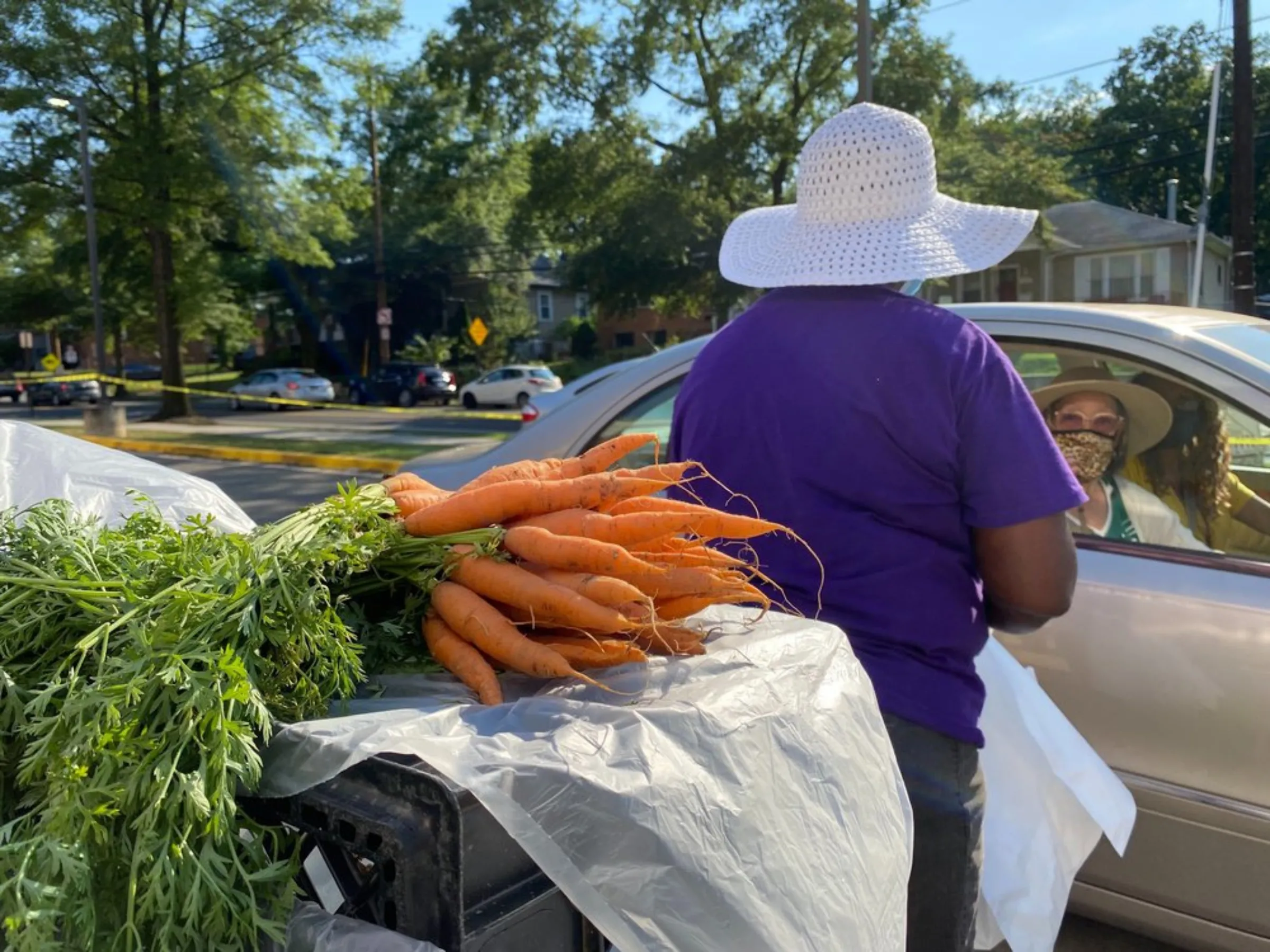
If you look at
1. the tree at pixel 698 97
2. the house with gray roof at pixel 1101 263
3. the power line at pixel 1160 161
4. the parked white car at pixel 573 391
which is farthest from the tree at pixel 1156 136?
the parked white car at pixel 573 391

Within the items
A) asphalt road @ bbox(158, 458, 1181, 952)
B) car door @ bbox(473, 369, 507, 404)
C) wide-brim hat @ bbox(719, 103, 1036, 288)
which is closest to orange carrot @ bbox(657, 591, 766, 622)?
wide-brim hat @ bbox(719, 103, 1036, 288)

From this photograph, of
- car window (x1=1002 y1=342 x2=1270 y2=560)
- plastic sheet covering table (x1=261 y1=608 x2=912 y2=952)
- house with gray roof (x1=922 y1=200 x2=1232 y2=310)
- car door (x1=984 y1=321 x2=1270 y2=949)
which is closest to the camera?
plastic sheet covering table (x1=261 y1=608 x2=912 y2=952)

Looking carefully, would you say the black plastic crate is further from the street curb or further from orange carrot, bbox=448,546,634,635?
the street curb

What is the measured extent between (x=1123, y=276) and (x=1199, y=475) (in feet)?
131

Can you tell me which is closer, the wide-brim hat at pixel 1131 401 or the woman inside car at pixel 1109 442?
the woman inside car at pixel 1109 442

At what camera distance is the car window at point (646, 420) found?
3508 mm

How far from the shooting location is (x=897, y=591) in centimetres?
179

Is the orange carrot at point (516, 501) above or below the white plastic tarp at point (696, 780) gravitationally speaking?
above

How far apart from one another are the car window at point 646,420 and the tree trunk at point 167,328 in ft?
82.5

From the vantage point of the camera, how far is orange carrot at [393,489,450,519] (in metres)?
1.72

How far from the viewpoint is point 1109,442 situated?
3215mm

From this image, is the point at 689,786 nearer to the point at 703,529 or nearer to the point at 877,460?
the point at 703,529

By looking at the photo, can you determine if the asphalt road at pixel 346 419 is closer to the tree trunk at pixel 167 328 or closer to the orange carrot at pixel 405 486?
the tree trunk at pixel 167 328

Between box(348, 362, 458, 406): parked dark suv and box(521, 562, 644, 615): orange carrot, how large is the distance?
34666 mm
